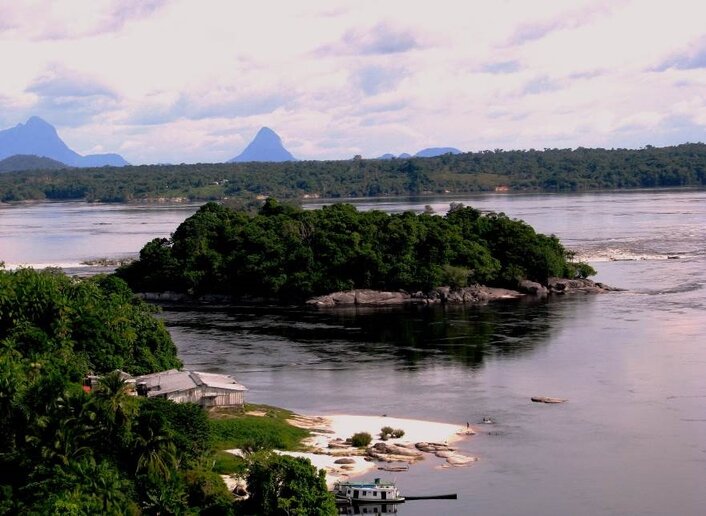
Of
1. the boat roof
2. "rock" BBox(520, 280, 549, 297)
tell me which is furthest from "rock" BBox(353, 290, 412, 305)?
the boat roof

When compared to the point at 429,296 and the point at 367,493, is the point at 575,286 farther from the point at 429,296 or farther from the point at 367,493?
the point at 367,493

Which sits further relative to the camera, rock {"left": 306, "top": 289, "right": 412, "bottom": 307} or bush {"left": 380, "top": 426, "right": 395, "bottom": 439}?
rock {"left": 306, "top": 289, "right": 412, "bottom": 307}

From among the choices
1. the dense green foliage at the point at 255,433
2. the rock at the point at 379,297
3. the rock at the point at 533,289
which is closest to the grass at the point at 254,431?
the dense green foliage at the point at 255,433

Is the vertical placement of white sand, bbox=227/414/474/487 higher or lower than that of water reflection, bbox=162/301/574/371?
lower

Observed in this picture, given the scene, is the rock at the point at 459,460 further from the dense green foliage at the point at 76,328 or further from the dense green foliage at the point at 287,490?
the dense green foliage at the point at 76,328

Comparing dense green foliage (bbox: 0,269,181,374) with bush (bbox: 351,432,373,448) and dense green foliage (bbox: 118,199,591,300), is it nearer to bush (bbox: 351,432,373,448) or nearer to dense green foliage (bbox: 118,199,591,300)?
bush (bbox: 351,432,373,448)

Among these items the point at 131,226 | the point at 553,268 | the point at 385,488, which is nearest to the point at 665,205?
the point at 131,226

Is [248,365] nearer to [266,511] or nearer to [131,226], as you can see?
[266,511]
